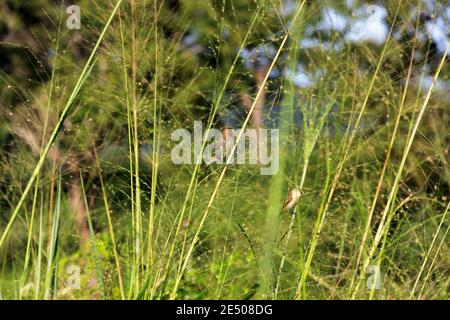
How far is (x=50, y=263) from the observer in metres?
1.35

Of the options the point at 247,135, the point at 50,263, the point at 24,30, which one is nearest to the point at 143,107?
the point at 247,135

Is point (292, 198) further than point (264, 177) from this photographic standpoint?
No

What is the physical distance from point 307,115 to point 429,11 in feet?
1.52

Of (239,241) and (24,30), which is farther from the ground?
(24,30)

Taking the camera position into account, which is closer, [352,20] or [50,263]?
[50,263]

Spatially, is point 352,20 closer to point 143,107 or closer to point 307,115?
point 307,115

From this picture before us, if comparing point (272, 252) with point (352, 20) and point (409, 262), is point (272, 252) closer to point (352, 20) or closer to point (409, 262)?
point (409, 262)

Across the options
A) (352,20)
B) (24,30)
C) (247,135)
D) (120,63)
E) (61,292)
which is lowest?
(61,292)

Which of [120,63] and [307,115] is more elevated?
[120,63]

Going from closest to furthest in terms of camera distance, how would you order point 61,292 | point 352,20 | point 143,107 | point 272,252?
point 272,252 → point 143,107 → point 352,20 → point 61,292

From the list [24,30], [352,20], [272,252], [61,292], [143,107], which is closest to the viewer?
[272,252]

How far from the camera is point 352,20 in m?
2.00

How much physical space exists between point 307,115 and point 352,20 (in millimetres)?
297
